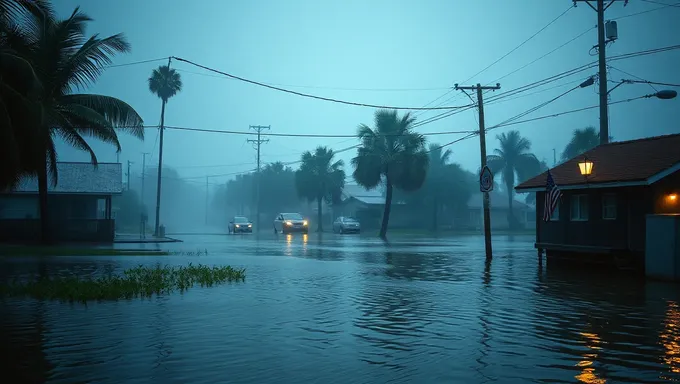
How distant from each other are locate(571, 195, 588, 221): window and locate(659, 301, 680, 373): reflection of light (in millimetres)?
10598

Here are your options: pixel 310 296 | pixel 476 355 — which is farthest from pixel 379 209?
pixel 476 355

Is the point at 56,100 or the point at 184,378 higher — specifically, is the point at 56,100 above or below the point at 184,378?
above

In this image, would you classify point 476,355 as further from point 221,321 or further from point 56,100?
point 56,100

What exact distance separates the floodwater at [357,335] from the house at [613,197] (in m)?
3.87

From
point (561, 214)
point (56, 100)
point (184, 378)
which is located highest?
point (56, 100)

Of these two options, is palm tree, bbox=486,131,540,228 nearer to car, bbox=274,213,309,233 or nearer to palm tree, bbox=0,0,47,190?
car, bbox=274,213,309,233

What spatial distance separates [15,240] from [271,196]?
6653cm

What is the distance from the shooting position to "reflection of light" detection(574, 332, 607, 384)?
269 inches

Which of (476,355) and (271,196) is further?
(271,196)

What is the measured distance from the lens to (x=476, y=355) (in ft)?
26.4

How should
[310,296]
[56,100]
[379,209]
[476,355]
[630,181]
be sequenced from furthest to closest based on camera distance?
1. [379,209]
2. [56,100]
3. [630,181]
4. [310,296]
5. [476,355]

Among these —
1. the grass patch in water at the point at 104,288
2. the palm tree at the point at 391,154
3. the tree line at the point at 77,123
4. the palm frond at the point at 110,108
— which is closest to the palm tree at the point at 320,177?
the tree line at the point at 77,123

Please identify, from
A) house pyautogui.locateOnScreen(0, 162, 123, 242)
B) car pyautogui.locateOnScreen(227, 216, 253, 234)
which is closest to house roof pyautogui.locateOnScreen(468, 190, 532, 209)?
car pyautogui.locateOnScreen(227, 216, 253, 234)

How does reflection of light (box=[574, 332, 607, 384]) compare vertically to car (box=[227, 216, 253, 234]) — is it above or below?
below
